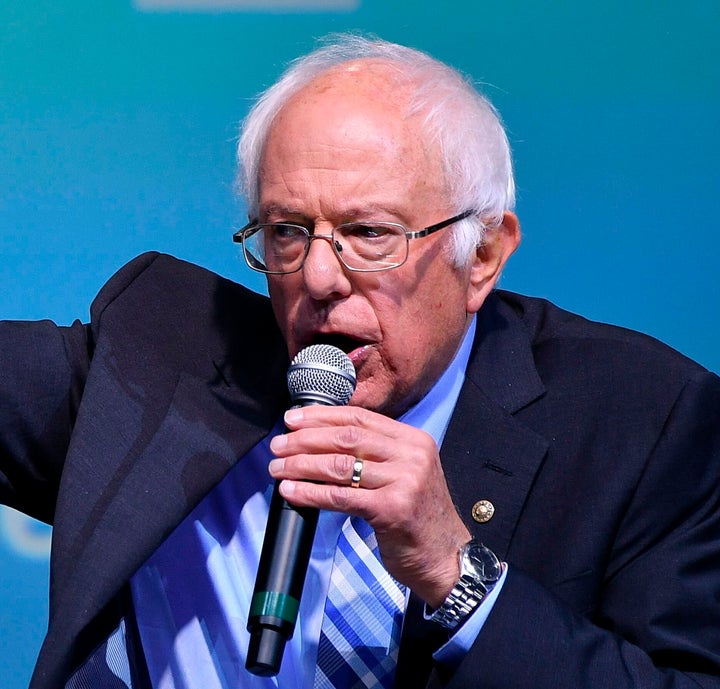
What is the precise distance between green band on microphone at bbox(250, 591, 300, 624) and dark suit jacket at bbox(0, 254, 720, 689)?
38 centimetres

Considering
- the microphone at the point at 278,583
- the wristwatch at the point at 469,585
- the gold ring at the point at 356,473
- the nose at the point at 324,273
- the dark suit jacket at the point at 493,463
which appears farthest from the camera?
the nose at the point at 324,273

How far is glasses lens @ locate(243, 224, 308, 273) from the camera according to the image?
6.56 ft

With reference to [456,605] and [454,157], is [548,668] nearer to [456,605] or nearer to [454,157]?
[456,605]

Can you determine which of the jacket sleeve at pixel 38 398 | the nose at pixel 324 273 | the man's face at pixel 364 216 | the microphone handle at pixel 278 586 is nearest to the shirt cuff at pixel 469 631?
the microphone handle at pixel 278 586

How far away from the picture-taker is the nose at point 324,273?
6.30 ft

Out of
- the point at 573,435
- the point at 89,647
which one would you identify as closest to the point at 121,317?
the point at 89,647

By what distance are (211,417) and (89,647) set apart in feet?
1.51

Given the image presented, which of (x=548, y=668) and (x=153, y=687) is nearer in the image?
(x=548, y=668)

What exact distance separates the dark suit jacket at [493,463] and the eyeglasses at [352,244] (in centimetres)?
30

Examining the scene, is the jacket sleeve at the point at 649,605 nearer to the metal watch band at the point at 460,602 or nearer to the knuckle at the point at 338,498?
the metal watch band at the point at 460,602

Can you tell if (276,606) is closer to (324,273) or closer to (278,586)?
(278,586)

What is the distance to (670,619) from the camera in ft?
5.96

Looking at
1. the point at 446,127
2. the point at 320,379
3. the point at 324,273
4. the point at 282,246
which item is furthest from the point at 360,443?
the point at 446,127

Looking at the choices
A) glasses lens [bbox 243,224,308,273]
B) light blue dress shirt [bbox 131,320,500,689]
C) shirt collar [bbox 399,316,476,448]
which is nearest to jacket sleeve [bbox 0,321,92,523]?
light blue dress shirt [bbox 131,320,500,689]
